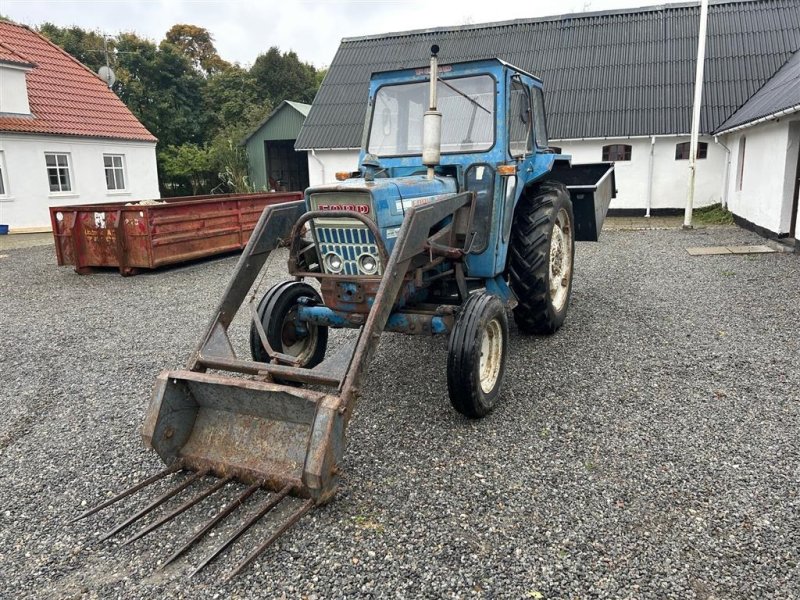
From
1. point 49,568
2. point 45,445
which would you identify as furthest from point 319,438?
point 45,445

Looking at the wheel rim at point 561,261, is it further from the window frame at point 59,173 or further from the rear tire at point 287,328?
the window frame at point 59,173

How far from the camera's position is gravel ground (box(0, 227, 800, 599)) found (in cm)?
265


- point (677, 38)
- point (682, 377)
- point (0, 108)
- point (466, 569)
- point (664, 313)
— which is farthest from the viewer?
point (677, 38)

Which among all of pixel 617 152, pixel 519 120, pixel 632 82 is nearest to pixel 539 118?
pixel 519 120

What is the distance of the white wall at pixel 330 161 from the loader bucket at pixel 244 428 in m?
16.8

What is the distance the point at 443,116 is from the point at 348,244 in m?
1.68

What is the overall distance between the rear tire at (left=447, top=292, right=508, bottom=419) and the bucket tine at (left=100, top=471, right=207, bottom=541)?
159 cm

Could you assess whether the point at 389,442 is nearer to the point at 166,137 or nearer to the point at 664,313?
the point at 664,313

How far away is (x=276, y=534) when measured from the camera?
2.81 m

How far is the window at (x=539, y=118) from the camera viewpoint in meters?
5.72

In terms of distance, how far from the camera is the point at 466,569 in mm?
2678

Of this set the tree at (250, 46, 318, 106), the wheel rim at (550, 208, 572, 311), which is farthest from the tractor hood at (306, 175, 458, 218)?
the tree at (250, 46, 318, 106)

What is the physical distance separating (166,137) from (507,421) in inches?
1290

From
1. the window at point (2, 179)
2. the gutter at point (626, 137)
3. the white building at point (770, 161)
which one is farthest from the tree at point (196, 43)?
the white building at point (770, 161)
